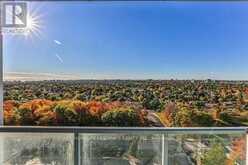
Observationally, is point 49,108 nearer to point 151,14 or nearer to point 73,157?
point 73,157

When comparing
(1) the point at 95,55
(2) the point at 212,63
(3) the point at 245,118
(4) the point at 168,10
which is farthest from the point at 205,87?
(1) the point at 95,55

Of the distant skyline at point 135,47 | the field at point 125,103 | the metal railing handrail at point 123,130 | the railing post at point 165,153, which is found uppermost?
the distant skyline at point 135,47

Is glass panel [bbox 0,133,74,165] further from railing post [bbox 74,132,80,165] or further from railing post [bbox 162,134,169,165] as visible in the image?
railing post [bbox 162,134,169,165]

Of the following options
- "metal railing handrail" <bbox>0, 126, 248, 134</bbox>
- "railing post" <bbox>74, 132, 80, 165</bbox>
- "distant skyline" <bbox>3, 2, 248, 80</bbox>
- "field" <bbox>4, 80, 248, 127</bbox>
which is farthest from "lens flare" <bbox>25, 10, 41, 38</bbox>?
"railing post" <bbox>74, 132, 80, 165</bbox>

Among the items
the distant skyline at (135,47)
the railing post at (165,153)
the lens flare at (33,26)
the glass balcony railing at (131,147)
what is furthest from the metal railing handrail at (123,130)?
the lens flare at (33,26)

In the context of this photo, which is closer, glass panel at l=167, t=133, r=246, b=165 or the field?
glass panel at l=167, t=133, r=246, b=165

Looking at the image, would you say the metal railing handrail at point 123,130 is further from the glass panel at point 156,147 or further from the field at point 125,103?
the field at point 125,103
